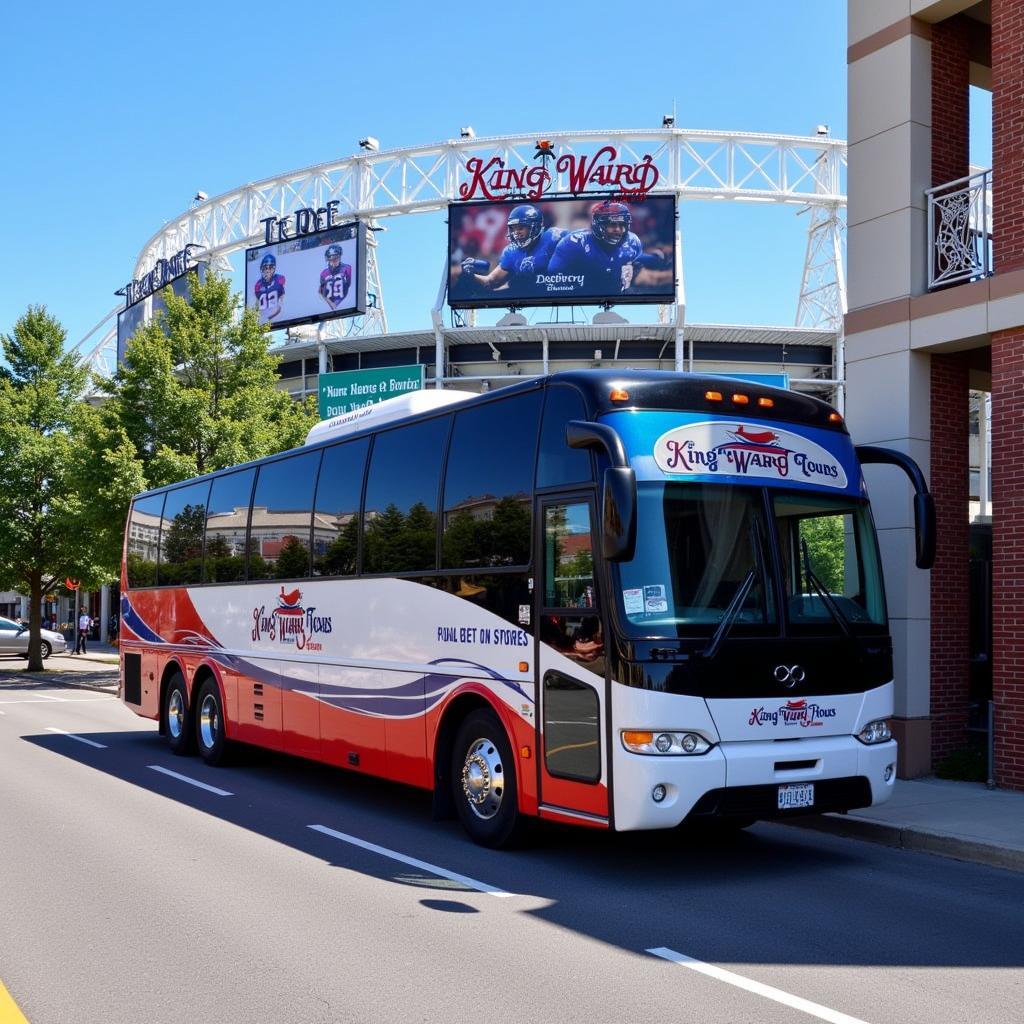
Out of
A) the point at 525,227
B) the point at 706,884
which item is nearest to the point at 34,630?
the point at 525,227

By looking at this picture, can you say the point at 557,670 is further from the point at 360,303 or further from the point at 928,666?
A: the point at 360,303

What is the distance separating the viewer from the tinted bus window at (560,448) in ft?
26.7

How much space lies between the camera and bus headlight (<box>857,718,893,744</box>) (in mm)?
8344

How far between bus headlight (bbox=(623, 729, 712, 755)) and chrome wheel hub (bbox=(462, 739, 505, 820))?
1594 mm

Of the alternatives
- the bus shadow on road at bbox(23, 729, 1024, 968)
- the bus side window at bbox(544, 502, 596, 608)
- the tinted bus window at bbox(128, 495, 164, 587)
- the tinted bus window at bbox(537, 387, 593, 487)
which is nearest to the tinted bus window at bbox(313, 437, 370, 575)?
the bus shadow on road at bbox(23, 729, 1024, 968)

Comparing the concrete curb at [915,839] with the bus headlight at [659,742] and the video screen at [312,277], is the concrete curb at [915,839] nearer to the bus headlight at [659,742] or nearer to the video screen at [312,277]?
Answer: the bus headlight at [659,742]

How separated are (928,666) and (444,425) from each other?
610 cm

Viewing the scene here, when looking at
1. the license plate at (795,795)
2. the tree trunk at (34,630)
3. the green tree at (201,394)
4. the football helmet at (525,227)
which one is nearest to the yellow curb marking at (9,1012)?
the license plate at (795,795)

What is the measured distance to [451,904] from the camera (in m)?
7.25

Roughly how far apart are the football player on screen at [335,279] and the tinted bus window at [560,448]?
39896 mm

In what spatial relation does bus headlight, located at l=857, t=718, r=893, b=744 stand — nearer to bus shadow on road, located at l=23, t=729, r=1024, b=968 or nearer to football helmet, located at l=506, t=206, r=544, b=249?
bus shadow on road, located at l=23, t=729, r=1024, b=968

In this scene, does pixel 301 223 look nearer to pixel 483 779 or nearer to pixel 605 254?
pixel 605 254

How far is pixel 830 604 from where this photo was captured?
8.43m

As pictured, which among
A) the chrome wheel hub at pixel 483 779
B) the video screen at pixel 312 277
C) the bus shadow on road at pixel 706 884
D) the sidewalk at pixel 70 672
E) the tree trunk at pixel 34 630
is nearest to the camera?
the bus shadow on road at pixel 706 884
